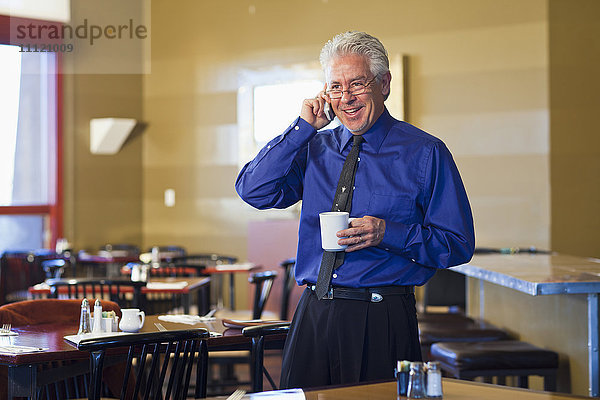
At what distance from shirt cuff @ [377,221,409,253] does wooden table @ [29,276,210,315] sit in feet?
9.46

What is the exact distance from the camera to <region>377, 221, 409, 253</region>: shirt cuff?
1.93 m

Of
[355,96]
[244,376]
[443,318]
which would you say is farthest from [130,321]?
[244,376]

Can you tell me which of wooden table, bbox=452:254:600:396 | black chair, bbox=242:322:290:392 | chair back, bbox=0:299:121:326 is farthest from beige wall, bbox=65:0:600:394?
chair back, bbox=0:299:121:326

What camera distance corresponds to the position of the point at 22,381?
2.39 metres

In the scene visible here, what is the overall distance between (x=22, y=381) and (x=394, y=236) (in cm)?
127

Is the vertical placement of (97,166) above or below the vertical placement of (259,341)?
above

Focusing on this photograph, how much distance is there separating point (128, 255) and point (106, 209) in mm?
1062

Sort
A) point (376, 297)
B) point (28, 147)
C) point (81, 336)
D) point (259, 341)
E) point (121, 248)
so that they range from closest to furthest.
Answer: point (376, 297) < point (259, 341) < point (81, 336) < point (28, 147) < point (121, 248)

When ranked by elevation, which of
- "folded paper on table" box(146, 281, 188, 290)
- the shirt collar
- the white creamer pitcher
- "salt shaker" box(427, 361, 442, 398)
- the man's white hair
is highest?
the man's white hair

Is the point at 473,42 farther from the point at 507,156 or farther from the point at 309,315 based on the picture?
the point at 309,315

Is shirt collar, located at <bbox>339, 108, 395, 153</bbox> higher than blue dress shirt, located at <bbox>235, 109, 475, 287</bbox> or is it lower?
higher

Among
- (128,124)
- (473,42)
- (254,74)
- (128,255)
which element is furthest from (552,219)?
(128,124)

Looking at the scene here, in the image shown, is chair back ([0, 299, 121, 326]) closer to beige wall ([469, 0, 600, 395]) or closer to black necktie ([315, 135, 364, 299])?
black necktie ([315, 135, 364, 299])

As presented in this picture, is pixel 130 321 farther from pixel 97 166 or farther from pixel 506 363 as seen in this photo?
pixel 97 166
